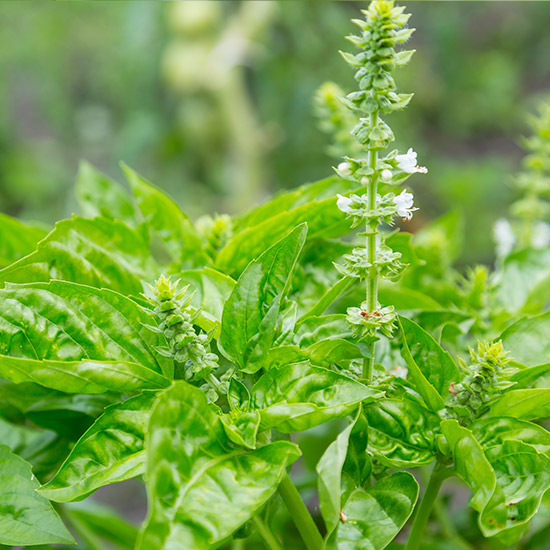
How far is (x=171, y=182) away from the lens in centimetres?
265

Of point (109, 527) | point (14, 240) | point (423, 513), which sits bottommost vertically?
point (109, 527)

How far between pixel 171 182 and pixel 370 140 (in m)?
2.30

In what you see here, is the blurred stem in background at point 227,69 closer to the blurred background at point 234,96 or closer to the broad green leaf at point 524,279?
the blurred background at point 234,96

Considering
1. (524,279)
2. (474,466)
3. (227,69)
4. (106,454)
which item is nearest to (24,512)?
(106,454)

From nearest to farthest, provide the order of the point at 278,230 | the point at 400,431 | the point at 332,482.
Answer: the point at 332,482, the point at 400,431, the point at 278,230

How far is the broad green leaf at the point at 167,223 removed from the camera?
2.15 ft

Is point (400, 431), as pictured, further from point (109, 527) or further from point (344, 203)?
point (109, 527)

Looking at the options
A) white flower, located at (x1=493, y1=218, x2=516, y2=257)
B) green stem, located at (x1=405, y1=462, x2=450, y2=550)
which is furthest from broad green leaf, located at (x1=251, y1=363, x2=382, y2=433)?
white flower, located at (x1=493, y1=218, x2=516, y2=257)

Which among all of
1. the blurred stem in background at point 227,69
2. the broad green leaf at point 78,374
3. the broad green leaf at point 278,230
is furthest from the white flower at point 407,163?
the blurred stem in background at point 227,69

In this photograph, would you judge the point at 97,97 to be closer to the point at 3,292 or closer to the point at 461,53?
the point at 461,53

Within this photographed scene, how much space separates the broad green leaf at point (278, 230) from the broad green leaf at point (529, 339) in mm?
164

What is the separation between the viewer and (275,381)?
1.51 ft

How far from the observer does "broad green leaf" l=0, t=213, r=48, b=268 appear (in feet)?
2.06

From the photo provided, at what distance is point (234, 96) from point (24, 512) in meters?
2.14
